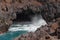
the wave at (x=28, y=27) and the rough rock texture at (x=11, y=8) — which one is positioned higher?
the rough rock texture at (x=11, y=8)

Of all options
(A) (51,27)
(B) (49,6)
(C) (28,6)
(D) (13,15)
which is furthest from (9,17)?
(A) (51,27)

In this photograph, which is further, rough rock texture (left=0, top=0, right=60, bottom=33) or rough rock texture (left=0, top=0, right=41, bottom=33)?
rough rock texture (left=0, top=0, right=60, bottom=33)

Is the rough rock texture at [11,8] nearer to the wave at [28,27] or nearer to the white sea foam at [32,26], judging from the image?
the wave at [28,27]

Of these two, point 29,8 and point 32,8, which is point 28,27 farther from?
point 32,8

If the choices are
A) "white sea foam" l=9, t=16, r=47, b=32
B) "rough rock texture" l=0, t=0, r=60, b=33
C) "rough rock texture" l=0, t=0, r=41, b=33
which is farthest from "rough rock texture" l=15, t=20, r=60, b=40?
"rough rock texture" l=0, t=0, r=60, b=33

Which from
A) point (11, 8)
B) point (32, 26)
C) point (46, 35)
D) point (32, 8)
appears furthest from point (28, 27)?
point (46, 35)

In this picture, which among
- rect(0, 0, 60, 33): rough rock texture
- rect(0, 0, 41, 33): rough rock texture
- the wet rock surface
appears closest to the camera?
rect(0, 0, 41, 33): rough rock texture

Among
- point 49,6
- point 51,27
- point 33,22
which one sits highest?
point 51,27

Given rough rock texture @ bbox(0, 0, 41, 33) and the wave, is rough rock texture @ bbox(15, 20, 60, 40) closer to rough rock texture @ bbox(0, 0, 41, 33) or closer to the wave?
the wave

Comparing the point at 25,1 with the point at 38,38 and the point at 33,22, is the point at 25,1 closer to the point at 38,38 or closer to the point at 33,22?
the point at 33,22

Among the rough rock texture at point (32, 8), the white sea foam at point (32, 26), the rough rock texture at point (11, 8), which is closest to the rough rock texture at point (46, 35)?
the white sea foam at point (32, 26)

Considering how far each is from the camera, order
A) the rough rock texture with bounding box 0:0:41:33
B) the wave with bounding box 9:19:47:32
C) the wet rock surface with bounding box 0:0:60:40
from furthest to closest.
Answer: the wet rock surface with bounding box 0:0:60:40
the rough rock texture with bounding box 0:0:41:33
the wave with bounding box 9:19:47:32
